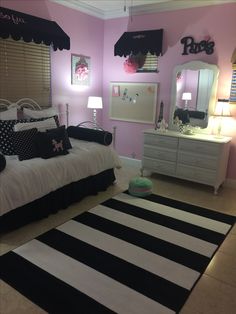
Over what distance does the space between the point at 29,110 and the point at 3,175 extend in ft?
4.35

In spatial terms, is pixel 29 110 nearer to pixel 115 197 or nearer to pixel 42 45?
pixel 42 45

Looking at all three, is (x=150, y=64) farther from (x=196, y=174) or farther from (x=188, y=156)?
(x=196, y=174)

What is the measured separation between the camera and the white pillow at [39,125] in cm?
304

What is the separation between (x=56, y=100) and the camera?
418 cm

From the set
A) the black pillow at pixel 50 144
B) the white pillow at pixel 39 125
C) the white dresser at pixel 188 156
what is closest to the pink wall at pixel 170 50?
the white dresser at pixel 188 156

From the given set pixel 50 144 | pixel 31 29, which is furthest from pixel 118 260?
pixel 31 29

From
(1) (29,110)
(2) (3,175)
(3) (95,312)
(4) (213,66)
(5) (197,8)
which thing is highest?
(5) (197,8)

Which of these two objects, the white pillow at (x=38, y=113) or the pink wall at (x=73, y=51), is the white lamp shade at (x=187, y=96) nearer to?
the pink wall at (x=73, y=51)

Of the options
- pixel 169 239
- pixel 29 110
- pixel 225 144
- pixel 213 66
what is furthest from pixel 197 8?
pixel 169 239

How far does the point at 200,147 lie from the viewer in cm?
363

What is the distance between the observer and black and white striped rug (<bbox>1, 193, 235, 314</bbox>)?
180cm

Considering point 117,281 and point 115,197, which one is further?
point 115,197

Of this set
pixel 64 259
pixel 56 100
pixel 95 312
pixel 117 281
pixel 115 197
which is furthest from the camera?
pixel 56 100

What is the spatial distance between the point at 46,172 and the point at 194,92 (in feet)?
7.93
